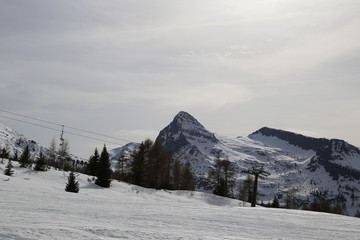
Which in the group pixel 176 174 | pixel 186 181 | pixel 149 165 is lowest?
pixel 186 181

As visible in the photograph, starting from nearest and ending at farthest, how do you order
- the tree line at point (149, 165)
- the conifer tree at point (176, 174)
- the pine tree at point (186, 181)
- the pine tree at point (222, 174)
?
the tree line at point (149, 165) → the pine tree at point (222, 174) → the pine tree at point (186, 181) → the conifer tree at point (176, 174)

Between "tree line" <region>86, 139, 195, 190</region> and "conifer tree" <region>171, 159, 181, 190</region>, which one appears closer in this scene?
"tree line" <region>86, 139, 195, 190</region>

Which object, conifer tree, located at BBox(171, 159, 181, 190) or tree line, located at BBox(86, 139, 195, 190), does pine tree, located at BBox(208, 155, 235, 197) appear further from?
conifer tree, located at BBox(171, 159, 181, 190)

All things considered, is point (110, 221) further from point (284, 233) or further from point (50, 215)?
point (284, 233)

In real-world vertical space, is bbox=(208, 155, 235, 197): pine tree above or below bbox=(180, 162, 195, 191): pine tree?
above

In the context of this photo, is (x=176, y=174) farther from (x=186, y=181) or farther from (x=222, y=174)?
(x=222, y=174)

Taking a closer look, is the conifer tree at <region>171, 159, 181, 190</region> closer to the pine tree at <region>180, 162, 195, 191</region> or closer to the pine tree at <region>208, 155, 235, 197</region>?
the pine tree at <region>180, 162, 195, 191</region>

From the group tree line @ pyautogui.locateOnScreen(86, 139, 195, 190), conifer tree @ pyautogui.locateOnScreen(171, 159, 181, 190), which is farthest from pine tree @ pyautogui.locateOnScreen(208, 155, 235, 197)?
conifer tree @ pyautogui.locateOnScreen(171, 159, 181, 190)

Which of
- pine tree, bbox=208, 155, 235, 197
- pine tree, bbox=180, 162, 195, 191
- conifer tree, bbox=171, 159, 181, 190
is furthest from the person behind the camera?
conifer tree, bbox=171, 159, 181, 190

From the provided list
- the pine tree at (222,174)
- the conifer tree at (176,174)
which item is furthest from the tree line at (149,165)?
the pine tree at (222,174)

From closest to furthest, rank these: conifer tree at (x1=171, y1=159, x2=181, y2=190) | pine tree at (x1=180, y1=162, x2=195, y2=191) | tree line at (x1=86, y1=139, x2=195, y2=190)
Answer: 1. tree line at (x1=86, y1=139, x2=195, y2=190)
2. pine tree at (x1=180, y1=162, x2=195, y2=191)
3. conifer tree at (x1=171, y1=159, x2=181, y2=190)

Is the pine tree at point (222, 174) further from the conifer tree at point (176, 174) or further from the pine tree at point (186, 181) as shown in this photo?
the conifer tree at point (176, 174)

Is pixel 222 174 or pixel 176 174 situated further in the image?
pixel 176 174

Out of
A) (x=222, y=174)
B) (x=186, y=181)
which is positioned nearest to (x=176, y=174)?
(x=186, y=181)
